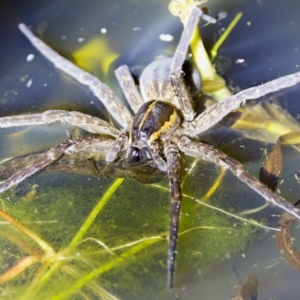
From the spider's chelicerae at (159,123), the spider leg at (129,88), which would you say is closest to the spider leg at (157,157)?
the spider's chelicerae at (159,123)

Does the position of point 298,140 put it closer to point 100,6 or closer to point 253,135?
point 253,135

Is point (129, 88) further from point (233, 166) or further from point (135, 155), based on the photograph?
point (233, 166)

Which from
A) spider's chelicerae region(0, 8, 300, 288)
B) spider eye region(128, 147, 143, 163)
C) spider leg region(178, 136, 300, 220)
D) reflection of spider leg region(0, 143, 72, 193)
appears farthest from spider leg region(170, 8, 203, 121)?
reflection of spider leg region(0, 143, 72, 193)

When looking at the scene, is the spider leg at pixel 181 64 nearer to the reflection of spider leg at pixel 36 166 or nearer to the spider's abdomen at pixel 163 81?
the spider's abdomen at pixel 163 81

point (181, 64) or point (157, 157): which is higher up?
point (181, 64)

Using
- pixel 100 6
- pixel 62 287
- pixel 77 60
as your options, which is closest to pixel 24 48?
pixel 77 60

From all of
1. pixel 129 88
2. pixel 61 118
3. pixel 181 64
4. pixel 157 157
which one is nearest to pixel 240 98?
pixel 181 64

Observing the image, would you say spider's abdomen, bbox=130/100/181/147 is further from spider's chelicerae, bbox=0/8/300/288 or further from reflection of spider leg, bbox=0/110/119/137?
reflection of spider leg, bbox=0/110/119/137
